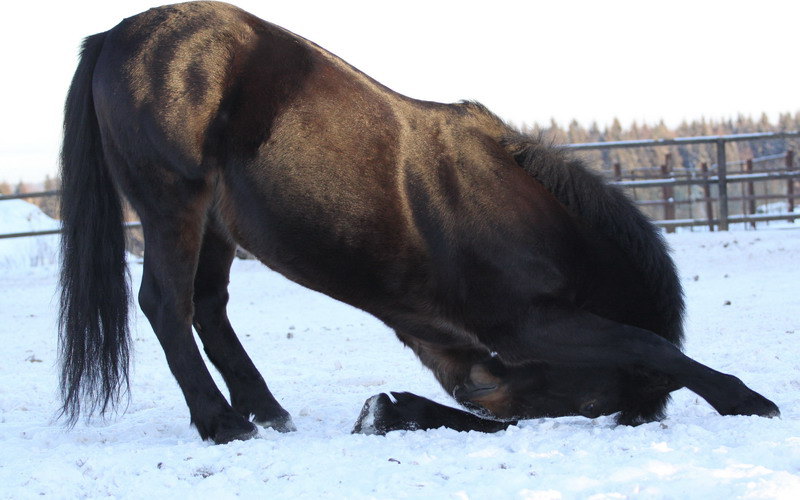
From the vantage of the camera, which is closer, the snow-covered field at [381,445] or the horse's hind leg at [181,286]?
the snow-covered field at [381,445]

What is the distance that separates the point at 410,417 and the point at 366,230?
2.47ft

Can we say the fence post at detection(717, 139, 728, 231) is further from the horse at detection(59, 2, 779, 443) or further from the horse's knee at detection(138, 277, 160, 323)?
the horse's knee at detection(138, 277, 160, 323)

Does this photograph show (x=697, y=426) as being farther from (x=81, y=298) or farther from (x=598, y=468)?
(x=81, y=298)

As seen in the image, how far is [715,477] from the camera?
85.2 inches

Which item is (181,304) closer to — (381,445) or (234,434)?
(234,434)

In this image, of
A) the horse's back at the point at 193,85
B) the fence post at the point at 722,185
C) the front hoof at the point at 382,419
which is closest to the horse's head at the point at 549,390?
the front hoof at the point at 382,419

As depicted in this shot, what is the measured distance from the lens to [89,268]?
11.7 feet

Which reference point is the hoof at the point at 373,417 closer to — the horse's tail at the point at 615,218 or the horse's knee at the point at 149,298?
the horse's knee at the point at 149,298

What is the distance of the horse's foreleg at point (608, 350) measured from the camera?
3.01m

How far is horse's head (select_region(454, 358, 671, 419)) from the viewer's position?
10.6ft

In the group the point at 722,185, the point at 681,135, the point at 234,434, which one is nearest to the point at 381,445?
the point at 234,434

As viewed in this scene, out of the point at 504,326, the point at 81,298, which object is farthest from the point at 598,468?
the point at 81,298

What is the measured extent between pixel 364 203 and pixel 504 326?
0.68 m

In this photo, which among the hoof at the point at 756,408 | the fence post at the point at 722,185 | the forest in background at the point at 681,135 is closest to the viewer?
the hoof at the point at 756,408
